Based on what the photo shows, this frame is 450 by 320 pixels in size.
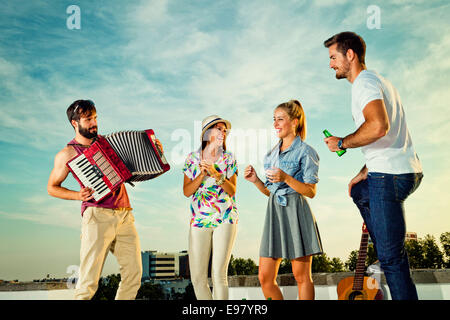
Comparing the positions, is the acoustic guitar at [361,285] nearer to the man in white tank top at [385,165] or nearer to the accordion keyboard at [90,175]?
the man in white tank top at [385,165]

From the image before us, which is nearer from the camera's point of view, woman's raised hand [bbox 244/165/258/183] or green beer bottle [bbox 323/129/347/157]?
green beer bottle [bbox 323/129/347/157]

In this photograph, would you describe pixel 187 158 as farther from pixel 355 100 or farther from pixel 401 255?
pixel 401 255

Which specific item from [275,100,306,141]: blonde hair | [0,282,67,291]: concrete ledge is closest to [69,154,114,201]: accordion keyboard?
[275,100,306,141]: blonde hair

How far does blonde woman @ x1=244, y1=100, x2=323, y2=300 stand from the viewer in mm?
3838

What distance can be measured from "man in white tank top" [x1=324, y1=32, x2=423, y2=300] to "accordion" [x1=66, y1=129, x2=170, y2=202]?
Answer: 198 cm

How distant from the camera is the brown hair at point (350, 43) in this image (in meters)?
3.61

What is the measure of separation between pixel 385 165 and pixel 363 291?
A: 2.17 meters

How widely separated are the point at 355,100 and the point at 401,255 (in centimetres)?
128

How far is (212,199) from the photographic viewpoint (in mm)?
4223

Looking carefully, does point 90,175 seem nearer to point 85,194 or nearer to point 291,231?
point 85,194

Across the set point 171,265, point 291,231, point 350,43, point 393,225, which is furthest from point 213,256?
point 171,265

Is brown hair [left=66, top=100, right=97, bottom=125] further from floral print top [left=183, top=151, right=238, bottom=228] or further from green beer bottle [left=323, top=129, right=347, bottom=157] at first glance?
green beer bottle [left=323, top=129, right=347, bottom=157]

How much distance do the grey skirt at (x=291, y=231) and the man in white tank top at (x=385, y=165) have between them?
58 cm
